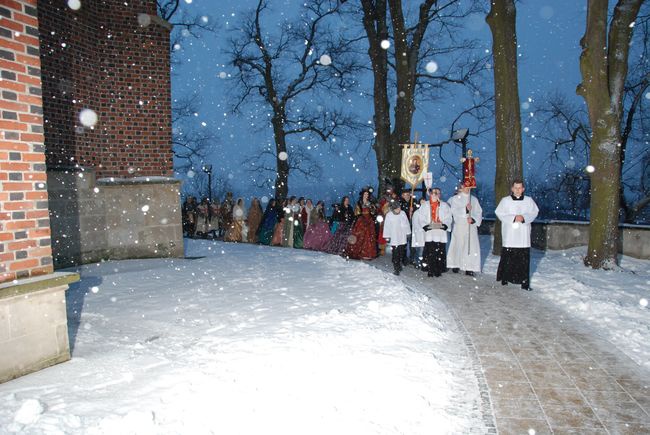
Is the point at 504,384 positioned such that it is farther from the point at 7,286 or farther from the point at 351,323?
the point at 7,286

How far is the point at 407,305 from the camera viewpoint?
6.82 meters

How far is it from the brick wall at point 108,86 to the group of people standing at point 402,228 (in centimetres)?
532

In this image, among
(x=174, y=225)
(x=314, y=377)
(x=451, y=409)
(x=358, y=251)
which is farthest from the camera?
(x=358, y=251)

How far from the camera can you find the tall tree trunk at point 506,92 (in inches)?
465

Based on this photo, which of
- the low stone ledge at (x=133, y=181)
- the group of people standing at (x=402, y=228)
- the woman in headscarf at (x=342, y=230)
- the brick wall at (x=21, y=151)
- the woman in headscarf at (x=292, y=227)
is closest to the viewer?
the brick wall at (x=21, y=151)

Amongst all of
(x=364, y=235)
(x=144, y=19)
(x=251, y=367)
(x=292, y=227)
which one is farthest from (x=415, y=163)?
(x=251, y=367)

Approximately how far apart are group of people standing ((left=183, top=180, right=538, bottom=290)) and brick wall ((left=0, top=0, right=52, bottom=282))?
7.18 meters

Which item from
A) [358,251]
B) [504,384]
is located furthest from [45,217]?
[358,251]

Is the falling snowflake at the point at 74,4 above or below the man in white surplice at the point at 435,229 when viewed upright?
above

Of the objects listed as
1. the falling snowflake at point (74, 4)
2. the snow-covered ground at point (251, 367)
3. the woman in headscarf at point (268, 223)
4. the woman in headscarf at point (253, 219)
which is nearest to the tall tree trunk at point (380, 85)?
the woman in headscarf at point (268, 223)

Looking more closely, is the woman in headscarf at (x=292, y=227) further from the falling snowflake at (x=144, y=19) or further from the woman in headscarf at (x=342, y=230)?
the falling snowflake at (x=144, y=19)

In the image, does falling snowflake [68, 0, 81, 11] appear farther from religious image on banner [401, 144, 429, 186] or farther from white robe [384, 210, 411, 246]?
religious image on banner [401, 144, 429, 186]

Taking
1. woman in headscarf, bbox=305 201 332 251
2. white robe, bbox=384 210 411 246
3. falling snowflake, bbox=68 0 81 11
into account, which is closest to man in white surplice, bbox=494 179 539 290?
white robe, bbox=384 210 411 246

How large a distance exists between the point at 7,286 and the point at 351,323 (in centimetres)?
371
